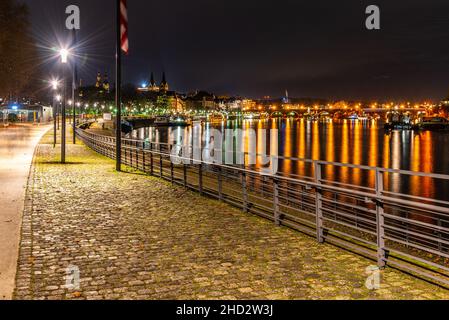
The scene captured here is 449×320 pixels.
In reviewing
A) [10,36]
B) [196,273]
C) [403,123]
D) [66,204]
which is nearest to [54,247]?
[196,273]

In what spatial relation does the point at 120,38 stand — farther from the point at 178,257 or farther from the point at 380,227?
the point at 380,227

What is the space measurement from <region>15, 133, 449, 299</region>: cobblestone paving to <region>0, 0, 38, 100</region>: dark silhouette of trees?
4569cm

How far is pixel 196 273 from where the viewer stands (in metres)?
7.20

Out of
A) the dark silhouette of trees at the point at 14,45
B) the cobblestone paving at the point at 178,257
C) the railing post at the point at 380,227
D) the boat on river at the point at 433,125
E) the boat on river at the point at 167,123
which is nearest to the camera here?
the cobblestone paving at the point at 178,257

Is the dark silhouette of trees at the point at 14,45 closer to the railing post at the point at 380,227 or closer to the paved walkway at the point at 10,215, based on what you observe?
the paved walkway at the point at 10,215

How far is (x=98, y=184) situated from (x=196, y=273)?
10.7 m

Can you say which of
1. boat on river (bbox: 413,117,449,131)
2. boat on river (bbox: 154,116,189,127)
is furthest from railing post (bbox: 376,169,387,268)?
boat on river (bbox: 413,117,449,131)

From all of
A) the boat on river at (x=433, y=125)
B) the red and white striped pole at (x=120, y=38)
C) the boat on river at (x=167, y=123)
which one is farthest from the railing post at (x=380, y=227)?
the boat on river at (x=433, y=125)

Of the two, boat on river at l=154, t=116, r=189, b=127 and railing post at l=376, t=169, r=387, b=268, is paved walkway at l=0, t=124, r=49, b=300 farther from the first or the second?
boat on river at l=154, t=116, r=189, b=127

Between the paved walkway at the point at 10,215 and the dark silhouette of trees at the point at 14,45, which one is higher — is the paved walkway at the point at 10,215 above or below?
below

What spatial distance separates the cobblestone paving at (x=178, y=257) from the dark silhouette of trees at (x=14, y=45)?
4569cm

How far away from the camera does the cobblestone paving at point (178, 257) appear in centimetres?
645

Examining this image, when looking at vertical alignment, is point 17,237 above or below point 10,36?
below
